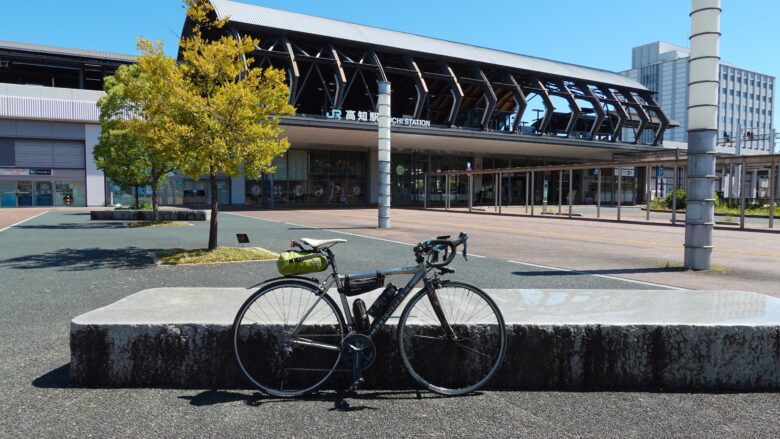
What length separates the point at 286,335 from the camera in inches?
137

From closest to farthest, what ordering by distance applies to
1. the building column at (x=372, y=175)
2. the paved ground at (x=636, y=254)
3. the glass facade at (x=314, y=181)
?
1. the paved ground at (x=636, y=254)
2. the glass facade at (x=314, y=181)
3. the building column at (x=372, y=175)

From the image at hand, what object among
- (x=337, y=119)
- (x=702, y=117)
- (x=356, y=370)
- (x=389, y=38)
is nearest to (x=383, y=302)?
(x=356, y=370)

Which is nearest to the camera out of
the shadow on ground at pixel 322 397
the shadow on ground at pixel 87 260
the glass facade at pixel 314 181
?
the shadow on ground at pixel 322 397

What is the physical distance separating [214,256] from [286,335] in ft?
22.3

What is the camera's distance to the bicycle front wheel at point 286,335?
3484 millimetres

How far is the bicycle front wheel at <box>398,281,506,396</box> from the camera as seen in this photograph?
3.52 meters

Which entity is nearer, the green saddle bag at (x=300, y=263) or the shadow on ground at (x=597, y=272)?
the green saddle bag at (x=300, y=263)

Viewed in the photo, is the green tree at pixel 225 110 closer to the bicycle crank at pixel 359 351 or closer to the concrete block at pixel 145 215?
the bicycle crank at pixel 359 351

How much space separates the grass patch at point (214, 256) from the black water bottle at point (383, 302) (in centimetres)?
656

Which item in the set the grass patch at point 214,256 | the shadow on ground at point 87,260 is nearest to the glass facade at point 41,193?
the shadow on ground at point 87,260

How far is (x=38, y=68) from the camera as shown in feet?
138

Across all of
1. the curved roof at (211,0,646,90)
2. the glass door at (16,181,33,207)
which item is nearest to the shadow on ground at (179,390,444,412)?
the curved roof at (211,0,646,90)

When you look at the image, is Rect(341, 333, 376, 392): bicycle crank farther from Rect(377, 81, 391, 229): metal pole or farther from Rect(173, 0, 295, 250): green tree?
Rect(377, 81, 391, 229): metal pole

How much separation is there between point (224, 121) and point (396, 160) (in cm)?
3456
